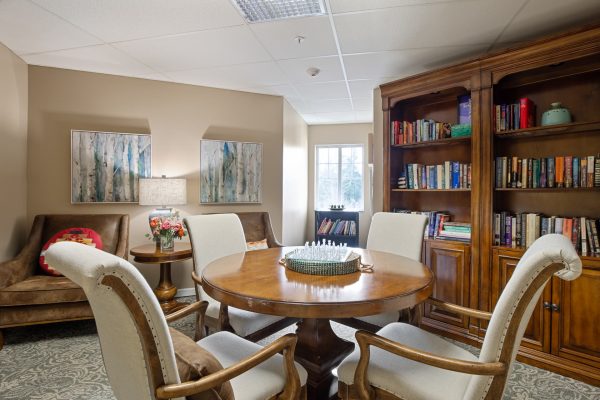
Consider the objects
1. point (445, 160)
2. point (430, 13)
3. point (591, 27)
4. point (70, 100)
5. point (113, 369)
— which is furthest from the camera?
point (70, 100)

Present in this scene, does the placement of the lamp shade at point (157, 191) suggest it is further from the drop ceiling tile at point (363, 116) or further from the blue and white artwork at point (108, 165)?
the drop ceiling tile at point (363, 116)

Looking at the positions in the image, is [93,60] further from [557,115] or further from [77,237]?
[557,115]

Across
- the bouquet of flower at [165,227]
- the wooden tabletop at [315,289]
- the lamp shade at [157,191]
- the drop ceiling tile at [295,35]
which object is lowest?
the wooden tabletop at [315,289]

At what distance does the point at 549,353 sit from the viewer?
7.17 feet

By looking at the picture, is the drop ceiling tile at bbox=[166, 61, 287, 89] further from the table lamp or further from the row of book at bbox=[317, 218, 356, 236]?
the row of book at bbox=[317, 218, 356, 236]

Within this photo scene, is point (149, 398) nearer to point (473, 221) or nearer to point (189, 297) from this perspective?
point (473, 221)

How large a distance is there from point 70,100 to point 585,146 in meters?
4.66

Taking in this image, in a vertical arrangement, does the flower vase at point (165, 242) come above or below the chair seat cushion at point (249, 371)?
above

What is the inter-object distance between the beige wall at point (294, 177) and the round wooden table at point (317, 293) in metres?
2.45

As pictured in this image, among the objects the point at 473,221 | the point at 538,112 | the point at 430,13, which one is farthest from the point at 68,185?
the point at 538,112

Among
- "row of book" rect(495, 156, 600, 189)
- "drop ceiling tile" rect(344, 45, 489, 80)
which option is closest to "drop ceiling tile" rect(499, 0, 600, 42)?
"drop ceiling tile" rect(344, 45, 489, 80)

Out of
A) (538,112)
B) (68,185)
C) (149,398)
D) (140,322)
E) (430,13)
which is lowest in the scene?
(149,398)

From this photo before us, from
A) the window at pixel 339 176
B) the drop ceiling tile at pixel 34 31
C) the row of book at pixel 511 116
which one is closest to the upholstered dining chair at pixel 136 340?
the drop ceiling tile at pixel 34 31

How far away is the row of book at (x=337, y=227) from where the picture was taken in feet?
17.4
